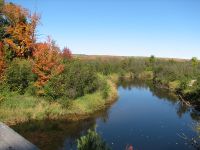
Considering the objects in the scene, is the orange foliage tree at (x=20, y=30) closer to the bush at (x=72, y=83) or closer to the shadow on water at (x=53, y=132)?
the bush at (x=72, y=83)

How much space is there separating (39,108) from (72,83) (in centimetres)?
658

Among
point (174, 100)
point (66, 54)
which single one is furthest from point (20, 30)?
point (174, 100)

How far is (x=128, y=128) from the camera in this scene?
97.3ft

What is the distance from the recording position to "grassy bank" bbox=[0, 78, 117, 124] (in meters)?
28.0

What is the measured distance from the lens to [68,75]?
35.1 metres

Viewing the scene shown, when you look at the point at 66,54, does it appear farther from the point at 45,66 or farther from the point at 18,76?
the point at 18,76

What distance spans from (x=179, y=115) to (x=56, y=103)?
54.6ft

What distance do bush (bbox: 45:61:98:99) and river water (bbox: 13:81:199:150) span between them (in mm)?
4152

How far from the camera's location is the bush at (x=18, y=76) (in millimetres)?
32406

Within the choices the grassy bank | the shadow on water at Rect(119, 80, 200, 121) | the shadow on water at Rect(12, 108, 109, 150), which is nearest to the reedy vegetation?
the grassy bank

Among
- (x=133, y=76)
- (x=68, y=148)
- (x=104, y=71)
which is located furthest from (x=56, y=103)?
(x=133, y=76)

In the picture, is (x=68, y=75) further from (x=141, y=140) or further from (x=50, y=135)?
(x=141, y=140)

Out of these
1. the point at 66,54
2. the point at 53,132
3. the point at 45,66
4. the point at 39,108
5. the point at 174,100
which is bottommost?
the point at 53,132

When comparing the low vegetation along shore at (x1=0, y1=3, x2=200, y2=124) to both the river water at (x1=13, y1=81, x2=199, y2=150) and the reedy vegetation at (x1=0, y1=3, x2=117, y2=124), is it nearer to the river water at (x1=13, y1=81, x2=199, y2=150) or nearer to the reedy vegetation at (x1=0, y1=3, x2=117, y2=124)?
the reedy vegetation at (x1=0, y1=3, x2=117, y2=124)
